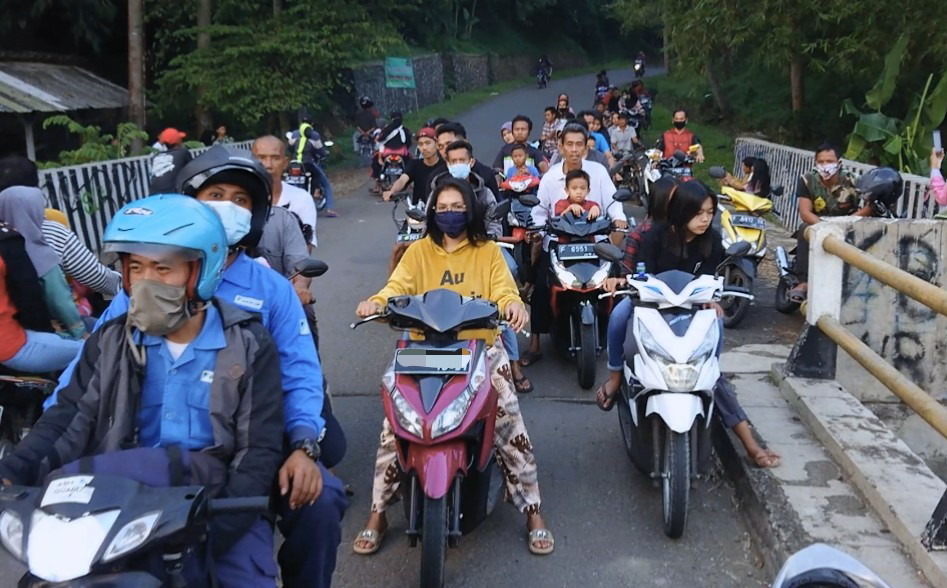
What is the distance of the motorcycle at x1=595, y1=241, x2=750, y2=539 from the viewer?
4176mm

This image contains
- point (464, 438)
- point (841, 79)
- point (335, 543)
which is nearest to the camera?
point (335, 543)

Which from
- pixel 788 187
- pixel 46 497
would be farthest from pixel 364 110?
pixel 46 497

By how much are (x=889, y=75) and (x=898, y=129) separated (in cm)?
90

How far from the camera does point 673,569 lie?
410 cm

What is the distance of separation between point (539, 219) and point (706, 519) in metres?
3.47

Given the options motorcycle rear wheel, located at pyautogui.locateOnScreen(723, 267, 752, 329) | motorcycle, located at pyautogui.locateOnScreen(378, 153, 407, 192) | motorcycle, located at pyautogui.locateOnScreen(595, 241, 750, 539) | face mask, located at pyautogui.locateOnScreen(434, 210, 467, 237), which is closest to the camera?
motorcycle, located at pyautogui.locateOnScreen(595, 241, 750, 539)

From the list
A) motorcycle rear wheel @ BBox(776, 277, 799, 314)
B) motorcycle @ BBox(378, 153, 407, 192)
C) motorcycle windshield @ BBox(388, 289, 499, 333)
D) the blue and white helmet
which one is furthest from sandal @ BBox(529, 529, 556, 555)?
motorcycle @ BBox(378, 153, 407, 192)

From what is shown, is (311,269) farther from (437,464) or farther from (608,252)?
(608,252)

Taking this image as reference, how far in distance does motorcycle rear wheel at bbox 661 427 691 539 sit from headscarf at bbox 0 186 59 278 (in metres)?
3.42

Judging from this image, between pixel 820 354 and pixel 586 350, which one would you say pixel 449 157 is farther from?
pixel 820 354

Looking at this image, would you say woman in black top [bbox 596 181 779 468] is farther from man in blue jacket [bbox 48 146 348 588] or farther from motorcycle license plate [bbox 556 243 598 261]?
man in blue jacket [bbox 48 146 348 588]

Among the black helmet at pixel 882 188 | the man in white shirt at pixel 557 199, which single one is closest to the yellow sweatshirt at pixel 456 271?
the man in white shirt at pixel 557 199

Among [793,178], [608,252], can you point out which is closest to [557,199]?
[608,252]

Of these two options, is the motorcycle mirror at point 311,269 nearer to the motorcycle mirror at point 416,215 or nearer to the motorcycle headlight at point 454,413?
the motorcycle headlight at point 454,413
